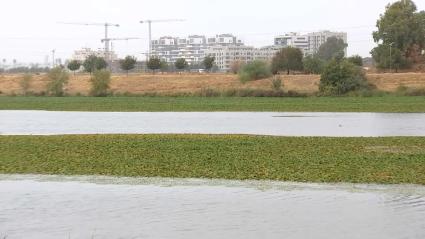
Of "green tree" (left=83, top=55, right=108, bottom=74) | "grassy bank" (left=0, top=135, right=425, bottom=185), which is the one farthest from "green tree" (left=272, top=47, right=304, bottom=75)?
"grassy bank" (left=0, top=135, right=425, bottom=185)

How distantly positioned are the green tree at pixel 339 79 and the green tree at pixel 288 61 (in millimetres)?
21920

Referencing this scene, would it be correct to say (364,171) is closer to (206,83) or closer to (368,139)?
(368,139)

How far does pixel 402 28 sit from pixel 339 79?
77.7 ft

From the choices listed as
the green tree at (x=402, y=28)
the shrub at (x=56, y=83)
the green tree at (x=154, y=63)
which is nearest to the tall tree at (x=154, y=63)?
the green tree at (x=154, y=63)

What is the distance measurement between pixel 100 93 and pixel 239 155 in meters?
50.4

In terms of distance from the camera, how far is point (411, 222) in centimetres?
926

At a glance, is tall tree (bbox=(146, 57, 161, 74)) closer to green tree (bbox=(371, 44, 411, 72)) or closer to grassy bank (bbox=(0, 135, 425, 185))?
green tree (bbox=(371, 44, 411, 72))

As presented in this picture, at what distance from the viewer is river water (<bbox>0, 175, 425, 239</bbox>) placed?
8836mm

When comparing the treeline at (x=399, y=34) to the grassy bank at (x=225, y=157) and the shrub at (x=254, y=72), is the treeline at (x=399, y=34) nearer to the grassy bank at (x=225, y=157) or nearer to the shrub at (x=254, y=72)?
the shrub at (x=254, y=72)

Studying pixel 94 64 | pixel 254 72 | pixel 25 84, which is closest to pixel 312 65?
pixel 254 72

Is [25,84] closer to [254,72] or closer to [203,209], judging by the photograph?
[254,72]

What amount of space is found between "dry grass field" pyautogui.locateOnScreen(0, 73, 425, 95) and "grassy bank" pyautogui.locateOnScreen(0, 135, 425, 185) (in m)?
40.4

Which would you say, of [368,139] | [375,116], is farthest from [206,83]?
[368,139]

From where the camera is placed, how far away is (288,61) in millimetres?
81188
